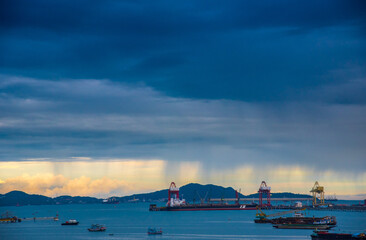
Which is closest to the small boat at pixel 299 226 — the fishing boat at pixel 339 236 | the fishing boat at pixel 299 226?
the fishing boat at pixel 299 226

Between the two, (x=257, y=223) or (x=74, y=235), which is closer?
(x=74, y=235)

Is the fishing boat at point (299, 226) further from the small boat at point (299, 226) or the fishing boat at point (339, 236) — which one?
the fishing boat at point (339, 236)

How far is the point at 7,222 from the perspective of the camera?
199375mm

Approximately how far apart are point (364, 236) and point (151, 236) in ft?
151

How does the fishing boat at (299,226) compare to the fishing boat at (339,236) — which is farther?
→ the fishing boat at (299,226)

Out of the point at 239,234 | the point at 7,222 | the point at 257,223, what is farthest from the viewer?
the point at 7,222

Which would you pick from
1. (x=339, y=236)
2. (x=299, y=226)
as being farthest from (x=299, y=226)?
(x=339, y=236)

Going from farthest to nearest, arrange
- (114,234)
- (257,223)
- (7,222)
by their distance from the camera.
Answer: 1. (7,222)
2. (257,223)
3. (114,234)

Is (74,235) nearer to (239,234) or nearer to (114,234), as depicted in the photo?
(114,234)

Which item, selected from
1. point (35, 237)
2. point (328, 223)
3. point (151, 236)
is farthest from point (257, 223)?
point (35, 237)

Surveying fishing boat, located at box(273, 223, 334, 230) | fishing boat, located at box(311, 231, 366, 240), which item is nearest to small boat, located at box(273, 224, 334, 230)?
fishing boat, located at box(273, 223, 334, 230)

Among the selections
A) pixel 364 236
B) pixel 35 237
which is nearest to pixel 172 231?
pixel 35 237

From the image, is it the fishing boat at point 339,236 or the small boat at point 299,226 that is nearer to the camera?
the fishing boat at point 339,236

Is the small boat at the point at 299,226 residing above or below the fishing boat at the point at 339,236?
above
